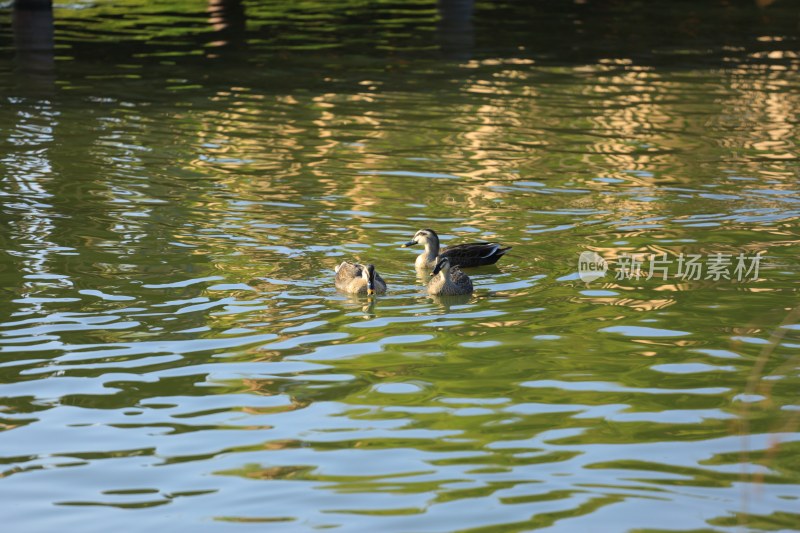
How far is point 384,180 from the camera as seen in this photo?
1945 cm

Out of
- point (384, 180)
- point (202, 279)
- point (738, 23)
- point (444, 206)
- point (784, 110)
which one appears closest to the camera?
point (202, 279)

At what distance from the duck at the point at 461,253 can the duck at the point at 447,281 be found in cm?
71

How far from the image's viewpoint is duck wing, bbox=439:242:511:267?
47.2 ft

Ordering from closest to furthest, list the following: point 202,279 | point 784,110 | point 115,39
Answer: point 202,279, point 784,110, point 115,39

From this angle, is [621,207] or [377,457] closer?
[377,457]

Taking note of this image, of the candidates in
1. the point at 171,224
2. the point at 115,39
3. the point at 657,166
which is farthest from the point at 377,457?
the point at 115,39

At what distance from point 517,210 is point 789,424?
25.5 feet

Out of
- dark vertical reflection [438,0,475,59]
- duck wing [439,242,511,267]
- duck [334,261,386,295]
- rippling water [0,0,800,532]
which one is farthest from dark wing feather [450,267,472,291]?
dark vertical reflection [438,0,475,59]

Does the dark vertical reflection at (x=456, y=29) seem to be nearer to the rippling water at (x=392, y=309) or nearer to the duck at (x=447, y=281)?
the rippling water at (x=392, y=309)

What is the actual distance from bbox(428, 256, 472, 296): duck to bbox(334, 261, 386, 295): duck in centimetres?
52

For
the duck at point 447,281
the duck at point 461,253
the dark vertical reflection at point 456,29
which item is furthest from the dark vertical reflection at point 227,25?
the duck at point 447,281

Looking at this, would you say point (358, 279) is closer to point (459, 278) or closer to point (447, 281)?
point (447, 281)

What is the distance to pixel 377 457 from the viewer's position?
30.5 feet

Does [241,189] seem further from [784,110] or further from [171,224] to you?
[784,110]
